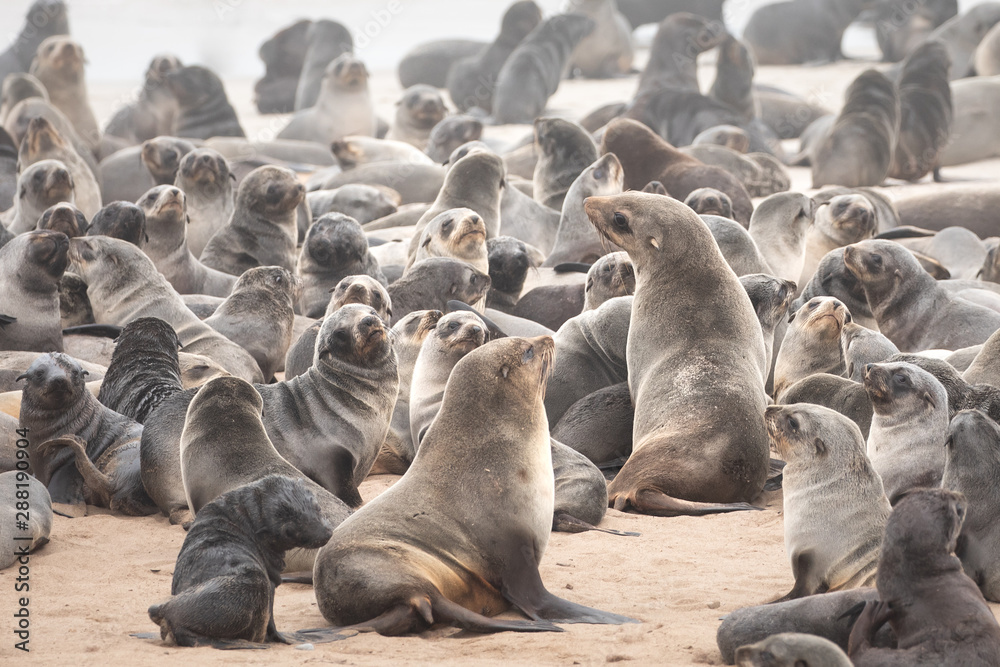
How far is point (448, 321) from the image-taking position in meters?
5.91

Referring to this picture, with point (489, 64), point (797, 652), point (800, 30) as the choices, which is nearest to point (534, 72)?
point (489, 64)

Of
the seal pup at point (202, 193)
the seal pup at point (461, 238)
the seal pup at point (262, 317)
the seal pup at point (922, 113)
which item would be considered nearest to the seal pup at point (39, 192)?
the seal pup at point (202, 193)

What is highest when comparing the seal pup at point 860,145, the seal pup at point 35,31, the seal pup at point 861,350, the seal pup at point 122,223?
the seal pup at point 35,31

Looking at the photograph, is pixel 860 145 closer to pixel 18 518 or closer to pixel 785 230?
pixel 785 230

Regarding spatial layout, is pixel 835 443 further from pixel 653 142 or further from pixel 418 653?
pixel 653 142

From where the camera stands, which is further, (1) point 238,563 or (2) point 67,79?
(2) point 67,79

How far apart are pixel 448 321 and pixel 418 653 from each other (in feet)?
8.26

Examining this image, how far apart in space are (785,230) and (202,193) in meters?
4.77

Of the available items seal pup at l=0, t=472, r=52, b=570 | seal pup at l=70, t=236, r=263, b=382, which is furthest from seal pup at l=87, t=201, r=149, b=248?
seal pup at l=0, t=472, r=52, b=570

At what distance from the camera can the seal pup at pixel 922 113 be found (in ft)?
49.9

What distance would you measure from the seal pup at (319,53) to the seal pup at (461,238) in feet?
52.0

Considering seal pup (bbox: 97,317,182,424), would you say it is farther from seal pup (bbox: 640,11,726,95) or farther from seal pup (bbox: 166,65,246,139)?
seal pup (bbox: 640,11,726,95)

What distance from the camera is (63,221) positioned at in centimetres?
855

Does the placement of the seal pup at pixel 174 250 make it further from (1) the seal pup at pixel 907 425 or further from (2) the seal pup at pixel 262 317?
(1) the seal pup at pixel 907 425
